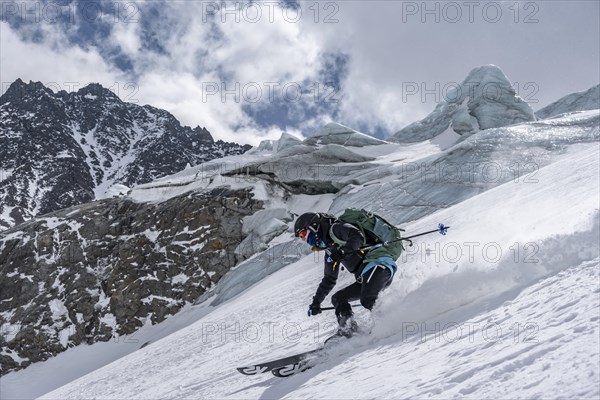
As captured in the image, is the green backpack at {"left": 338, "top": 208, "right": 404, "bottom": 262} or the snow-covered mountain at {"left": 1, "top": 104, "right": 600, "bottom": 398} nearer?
the snow-covered mountain at {"left": 1, "top": 104, "right": 600, "bottom": 398}

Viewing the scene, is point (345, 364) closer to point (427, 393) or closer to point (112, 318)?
point (427, 393)

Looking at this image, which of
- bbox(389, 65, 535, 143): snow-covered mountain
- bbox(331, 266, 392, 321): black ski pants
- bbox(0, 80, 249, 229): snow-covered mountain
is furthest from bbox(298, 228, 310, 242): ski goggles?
bbox(0, 80, 249, 229): snow-covered mountain

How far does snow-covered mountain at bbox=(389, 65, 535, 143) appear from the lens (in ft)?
158

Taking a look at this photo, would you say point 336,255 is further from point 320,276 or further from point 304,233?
point 320,276

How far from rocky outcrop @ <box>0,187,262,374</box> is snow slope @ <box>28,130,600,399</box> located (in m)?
28.7

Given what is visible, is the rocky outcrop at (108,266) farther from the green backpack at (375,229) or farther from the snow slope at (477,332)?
the green backpack at (375,229)

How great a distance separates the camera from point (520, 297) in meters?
4.68

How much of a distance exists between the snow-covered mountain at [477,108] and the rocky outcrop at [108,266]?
2439 cm

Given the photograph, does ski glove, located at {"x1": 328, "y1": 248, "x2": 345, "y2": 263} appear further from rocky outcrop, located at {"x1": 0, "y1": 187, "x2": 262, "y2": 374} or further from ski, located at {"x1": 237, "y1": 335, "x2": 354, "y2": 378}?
rocky outcrop, located at {"x1": 0, "y1": 187, "x2": 262, "y2": 374}

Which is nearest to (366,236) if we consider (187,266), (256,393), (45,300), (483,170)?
(256,393)

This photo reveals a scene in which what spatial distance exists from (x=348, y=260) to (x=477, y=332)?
2.08m

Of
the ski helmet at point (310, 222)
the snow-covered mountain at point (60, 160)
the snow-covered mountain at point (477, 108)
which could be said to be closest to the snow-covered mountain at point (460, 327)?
the ski helmet at point (310, 222)

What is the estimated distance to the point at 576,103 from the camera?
5394cm

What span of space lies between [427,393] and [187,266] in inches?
1450
